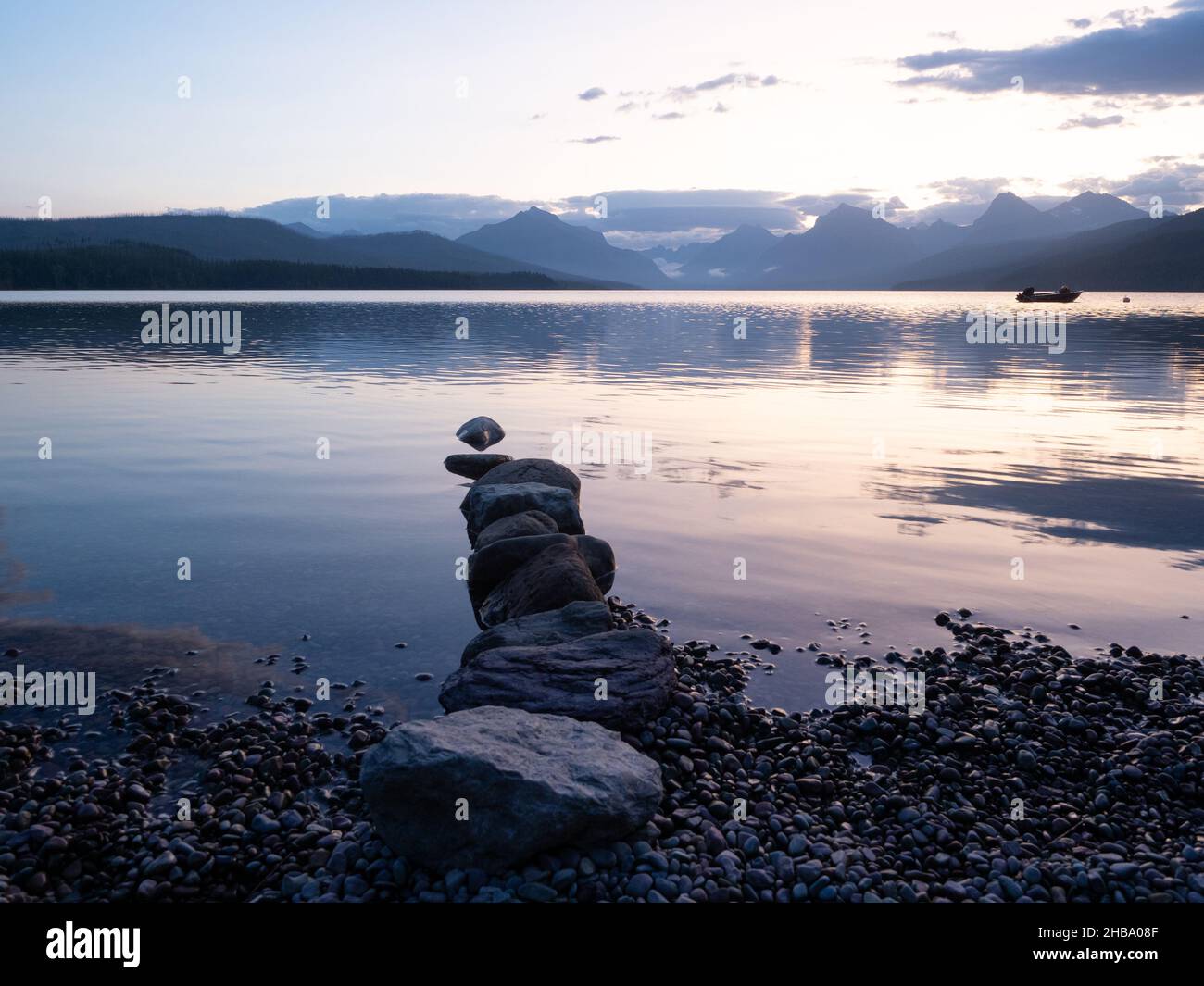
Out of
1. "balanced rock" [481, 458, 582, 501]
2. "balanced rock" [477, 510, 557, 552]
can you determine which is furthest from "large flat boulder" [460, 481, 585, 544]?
"balanced rock" [481, 458, 582, 501]

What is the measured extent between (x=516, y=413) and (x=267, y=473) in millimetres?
12299

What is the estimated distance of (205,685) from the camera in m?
10.4

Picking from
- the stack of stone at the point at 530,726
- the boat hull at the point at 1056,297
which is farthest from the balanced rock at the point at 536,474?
the boat hull at the point at 1056,297

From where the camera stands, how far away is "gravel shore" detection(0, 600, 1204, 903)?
6.73 metres

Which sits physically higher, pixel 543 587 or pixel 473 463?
pixel 473 463

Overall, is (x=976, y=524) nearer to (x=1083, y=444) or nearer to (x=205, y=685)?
(x=1083, y=444)

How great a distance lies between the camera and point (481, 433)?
26609 mm

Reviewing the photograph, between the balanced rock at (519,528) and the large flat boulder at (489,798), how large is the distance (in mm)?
6619

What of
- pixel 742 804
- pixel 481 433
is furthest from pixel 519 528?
pixel 481 433

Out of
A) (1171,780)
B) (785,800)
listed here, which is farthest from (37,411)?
(1171,780)

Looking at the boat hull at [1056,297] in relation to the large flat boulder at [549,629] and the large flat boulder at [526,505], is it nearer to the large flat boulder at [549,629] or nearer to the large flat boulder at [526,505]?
the large flat boulder at [526,505]

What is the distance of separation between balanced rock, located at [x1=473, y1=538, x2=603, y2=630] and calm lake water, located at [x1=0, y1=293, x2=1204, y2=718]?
654 millimetres

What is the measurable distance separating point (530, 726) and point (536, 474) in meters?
10.2

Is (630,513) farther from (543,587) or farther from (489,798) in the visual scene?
(489,798)
